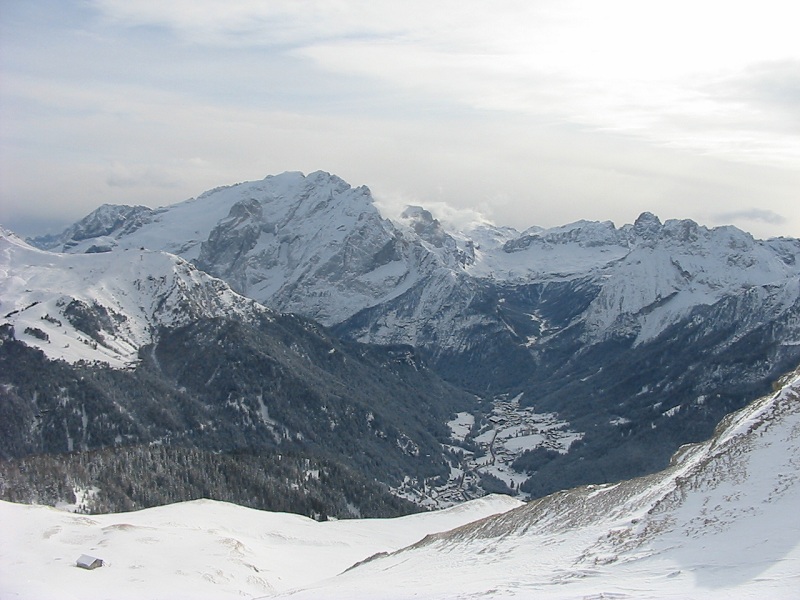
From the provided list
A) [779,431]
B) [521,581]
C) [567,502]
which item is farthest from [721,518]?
[567,502]

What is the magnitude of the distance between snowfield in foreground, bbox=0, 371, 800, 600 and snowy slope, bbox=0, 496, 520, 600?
0.37m

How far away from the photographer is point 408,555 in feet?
316

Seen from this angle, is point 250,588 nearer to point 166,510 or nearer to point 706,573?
point 166,510

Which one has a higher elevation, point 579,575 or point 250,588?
point 579,575

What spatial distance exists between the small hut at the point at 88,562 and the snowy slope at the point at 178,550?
1145mm

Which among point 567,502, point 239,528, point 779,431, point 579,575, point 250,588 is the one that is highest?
point 779,431

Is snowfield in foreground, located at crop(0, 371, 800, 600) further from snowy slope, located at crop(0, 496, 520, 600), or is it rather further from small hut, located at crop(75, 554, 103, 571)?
small hut, located at crop(75, 554, 103, 571)

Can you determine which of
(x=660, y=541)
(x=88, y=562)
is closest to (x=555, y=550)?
(x=660, y=541)

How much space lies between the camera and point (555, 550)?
7369 cm

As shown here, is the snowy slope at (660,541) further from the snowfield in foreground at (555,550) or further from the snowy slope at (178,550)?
the snowy slope at (178,550)

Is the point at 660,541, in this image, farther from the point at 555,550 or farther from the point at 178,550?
the point at 178,550

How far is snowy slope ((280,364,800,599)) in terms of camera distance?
57.1 meters

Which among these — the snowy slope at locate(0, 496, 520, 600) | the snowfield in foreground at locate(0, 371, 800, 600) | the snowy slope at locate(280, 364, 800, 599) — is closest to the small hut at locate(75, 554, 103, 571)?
the snowfield in foreground at locate(0, 371, 800, 600)

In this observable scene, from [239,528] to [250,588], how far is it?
128ft
